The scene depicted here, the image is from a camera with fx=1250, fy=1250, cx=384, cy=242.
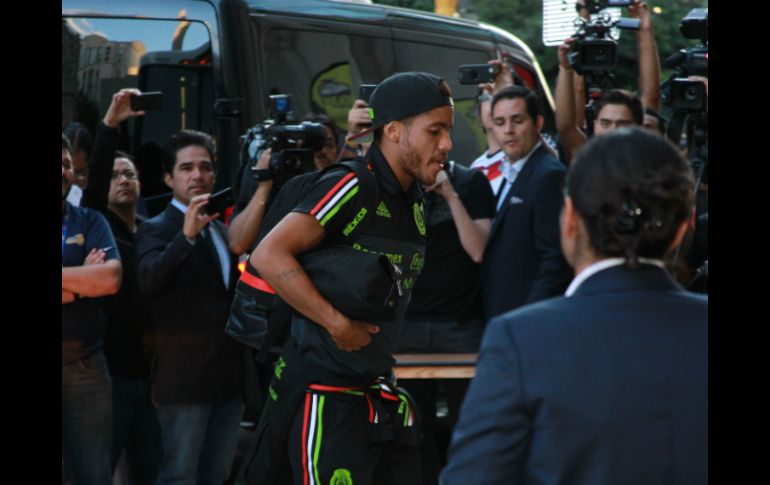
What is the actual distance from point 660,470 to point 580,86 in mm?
4587

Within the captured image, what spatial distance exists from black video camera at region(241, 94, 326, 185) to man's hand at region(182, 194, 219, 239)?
0.29m

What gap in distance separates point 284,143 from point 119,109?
841 mm

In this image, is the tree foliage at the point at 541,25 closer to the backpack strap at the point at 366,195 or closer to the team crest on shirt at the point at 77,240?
the team crest on shirt at the point at 77,240

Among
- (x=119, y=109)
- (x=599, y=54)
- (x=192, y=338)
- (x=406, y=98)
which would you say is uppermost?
(x=599, y=54)

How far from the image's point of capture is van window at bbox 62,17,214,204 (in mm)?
6781

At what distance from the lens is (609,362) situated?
228cm

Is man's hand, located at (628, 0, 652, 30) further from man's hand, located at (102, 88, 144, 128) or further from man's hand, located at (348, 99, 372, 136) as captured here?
man's hand, located at (102, 88, 144, 128)

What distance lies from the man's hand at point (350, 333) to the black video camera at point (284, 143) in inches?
74.7

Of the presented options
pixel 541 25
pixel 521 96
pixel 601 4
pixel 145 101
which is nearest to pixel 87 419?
pixel 145 101

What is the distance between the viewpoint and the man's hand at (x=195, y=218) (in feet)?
18.6

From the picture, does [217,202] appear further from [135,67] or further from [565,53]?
[565,53]

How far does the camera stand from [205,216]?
18.7 ft

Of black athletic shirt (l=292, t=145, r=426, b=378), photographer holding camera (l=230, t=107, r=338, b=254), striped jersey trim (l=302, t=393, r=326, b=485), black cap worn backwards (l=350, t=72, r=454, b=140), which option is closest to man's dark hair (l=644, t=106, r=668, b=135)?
photographer holding camera (l=230, t=107, r=338, b=254)
